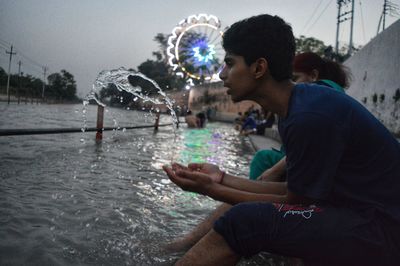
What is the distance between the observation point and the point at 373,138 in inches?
58.7

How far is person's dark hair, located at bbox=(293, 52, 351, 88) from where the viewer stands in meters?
2.91

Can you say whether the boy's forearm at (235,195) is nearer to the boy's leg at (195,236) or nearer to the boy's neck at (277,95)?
the boy's neck at (277,95)

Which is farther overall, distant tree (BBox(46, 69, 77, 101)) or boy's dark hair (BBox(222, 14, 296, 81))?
distant tree (BBox(46, 69, 77, 101))

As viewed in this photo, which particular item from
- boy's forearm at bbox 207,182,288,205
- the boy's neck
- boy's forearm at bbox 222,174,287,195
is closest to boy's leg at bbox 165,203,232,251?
boy's forearm at bbox 222,174,287,195

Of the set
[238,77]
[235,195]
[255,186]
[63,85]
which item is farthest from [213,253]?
[63,85]

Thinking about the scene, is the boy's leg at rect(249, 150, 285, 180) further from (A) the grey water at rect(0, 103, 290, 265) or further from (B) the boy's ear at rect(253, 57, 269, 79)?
(B) the boy's ear at rect(253, 57, 269, 79)

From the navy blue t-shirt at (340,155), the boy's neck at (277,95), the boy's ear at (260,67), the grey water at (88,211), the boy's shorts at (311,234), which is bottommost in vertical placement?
the grey water at (88,211)

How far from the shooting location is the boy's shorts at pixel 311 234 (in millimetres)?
1441

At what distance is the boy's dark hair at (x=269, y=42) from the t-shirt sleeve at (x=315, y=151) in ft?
1.40

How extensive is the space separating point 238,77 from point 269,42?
0.23 metres

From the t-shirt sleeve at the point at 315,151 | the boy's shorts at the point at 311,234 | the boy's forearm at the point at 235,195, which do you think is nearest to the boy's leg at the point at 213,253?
the boy's shorts at the point at 311,234

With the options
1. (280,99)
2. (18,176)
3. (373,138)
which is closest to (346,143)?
(373,138)

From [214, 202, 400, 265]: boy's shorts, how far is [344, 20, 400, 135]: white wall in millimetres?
8794

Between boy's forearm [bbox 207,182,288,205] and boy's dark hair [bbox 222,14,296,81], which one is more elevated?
boy's dark hair [bbox 222,14,296,81]
